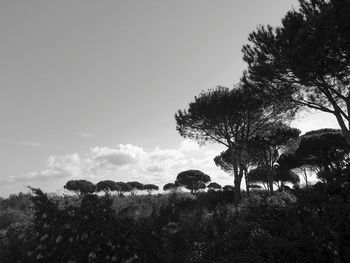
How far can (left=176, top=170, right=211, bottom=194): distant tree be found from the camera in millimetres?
61062

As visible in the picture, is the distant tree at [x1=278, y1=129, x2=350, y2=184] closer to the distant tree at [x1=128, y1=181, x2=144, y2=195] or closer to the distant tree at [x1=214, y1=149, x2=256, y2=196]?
the distant tree at [x1=214, y1=149, x2=256, y2=196]

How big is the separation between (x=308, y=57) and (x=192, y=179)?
48.4 m

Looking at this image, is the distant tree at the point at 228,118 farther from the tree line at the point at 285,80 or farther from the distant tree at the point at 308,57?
the distant tree at the point at 308,57

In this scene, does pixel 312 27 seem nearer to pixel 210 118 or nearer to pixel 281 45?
pixel 281 45

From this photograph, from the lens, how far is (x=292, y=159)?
34.9m

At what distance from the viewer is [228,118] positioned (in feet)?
83.6

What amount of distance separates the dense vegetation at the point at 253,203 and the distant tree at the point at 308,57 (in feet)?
0.16

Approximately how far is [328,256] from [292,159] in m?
33.1

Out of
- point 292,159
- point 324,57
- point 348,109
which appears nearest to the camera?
point 324,57

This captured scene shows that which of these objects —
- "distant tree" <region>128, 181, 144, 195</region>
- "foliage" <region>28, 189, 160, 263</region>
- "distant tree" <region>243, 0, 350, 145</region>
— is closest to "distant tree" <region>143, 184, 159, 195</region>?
"distant tree" <region>128, 181, 144, 195</region>

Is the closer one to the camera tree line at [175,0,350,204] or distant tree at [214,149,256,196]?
tree line at [175,0,350,204]

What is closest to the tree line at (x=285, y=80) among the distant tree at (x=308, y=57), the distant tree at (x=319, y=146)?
the distant tree at (x=308, y=57)

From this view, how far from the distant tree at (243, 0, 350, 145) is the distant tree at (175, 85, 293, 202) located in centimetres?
612

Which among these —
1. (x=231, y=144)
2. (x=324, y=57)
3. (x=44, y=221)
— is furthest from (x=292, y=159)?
(x=44, y=221)
